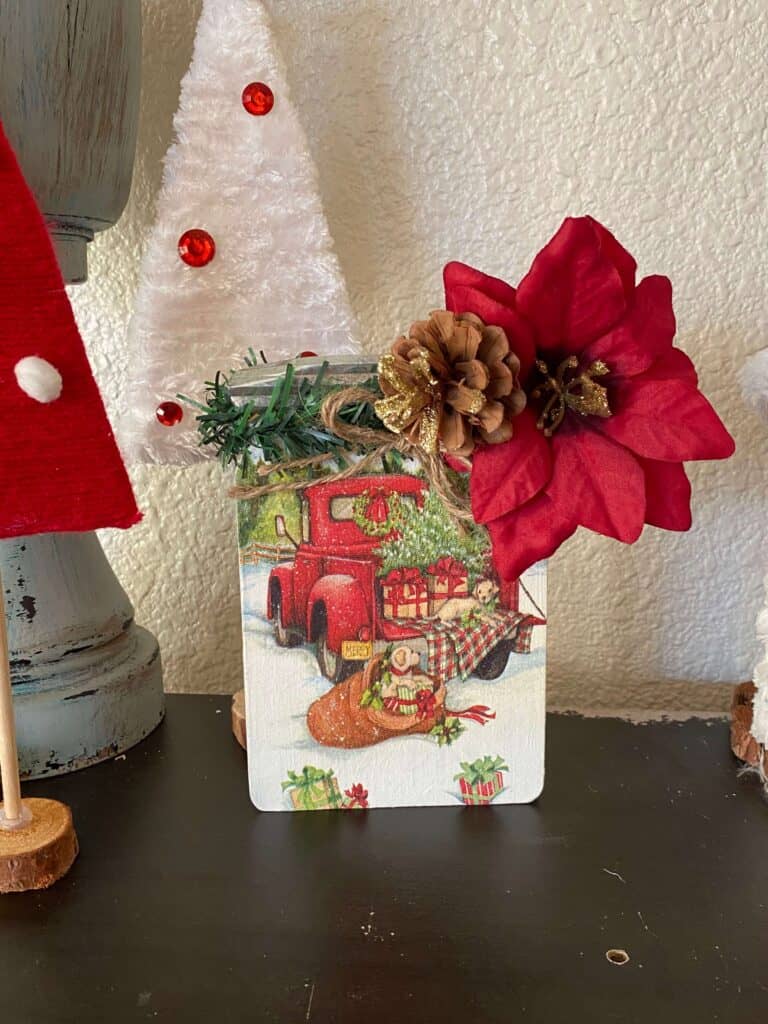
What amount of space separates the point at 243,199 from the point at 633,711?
0.46 meters

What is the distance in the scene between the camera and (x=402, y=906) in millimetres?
428

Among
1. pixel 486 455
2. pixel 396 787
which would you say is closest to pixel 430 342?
pixel 486 455

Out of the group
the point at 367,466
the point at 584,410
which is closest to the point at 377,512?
the point at 367,466

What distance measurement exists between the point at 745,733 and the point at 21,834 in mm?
444

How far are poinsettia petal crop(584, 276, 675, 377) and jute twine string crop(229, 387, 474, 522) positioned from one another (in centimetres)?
10

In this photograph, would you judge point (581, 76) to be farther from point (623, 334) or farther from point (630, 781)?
point (630, 781)

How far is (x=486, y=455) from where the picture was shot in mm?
429

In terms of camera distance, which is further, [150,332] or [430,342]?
[150,332]

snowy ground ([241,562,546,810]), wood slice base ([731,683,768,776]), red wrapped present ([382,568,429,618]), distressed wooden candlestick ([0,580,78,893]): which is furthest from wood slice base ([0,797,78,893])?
wood slice base ([731,683,768,776])

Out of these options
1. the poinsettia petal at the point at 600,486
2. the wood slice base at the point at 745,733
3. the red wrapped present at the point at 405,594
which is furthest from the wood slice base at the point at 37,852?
the wood slice base at the point at 745,733

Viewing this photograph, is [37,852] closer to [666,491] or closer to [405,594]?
[405,594]

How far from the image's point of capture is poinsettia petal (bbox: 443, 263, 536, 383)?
414 millimetres

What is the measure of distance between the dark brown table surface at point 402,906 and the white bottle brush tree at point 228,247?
25cm

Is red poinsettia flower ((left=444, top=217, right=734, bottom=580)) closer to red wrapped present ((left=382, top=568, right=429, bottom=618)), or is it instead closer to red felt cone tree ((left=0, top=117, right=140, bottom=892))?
red wrapped present ((left=382, top=568, right=429, bottom=618))
